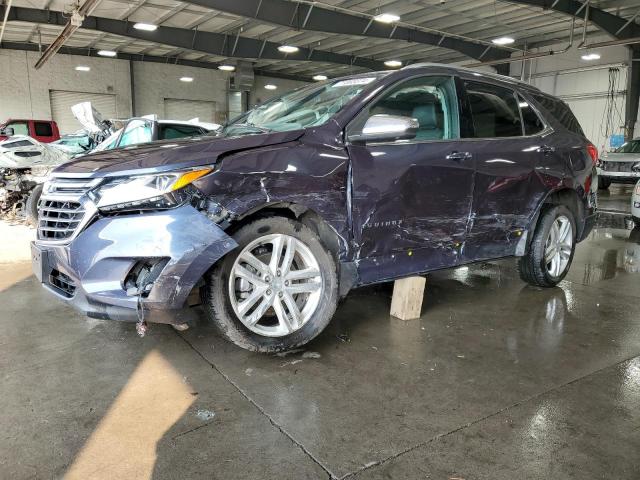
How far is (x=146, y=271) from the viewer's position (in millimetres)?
2416

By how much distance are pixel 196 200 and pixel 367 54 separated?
743 inches

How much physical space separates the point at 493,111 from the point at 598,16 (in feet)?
41.2

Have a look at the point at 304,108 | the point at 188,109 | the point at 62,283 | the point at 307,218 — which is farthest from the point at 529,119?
the point at 188,109

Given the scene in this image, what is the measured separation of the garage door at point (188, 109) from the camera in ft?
72.0

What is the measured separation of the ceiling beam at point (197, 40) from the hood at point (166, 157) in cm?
1367

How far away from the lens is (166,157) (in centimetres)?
244

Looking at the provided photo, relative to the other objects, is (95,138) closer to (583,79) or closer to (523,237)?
(523,237)

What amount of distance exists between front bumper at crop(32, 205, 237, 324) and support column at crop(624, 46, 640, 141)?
59.6ft

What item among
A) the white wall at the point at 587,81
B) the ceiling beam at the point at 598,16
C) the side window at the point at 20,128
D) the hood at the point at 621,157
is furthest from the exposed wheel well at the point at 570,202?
the side window at the point at 20,128

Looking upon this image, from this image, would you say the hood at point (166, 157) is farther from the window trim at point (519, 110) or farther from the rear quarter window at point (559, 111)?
the rear quarter window at point (559, 111)

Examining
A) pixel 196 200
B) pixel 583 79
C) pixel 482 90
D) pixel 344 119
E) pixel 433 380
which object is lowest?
pixel 433 380

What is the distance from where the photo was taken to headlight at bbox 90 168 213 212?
7.75 ft

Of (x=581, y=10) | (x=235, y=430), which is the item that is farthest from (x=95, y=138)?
(x=581, y=10)

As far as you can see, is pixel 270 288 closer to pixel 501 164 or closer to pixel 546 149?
pixel 501 164
